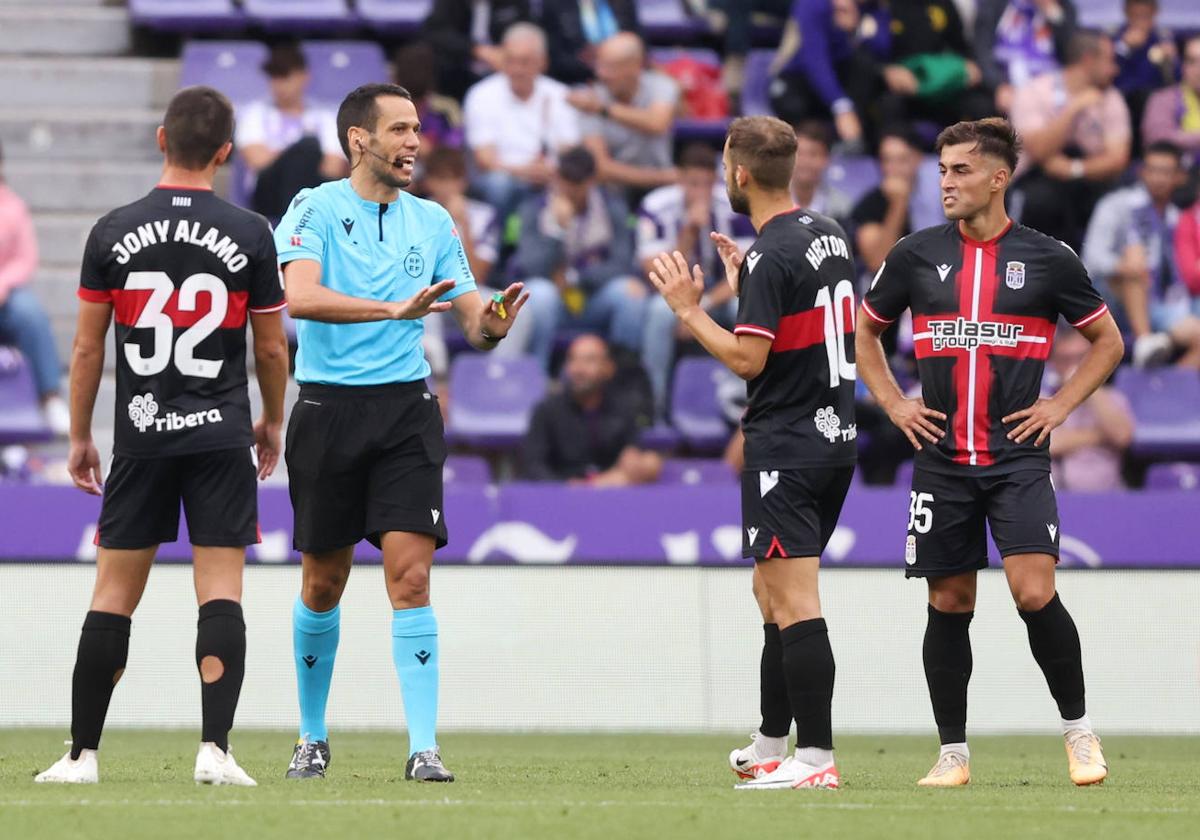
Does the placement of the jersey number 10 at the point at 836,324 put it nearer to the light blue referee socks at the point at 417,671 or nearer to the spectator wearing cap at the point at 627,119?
the light blue referee socks at the point at 417,671

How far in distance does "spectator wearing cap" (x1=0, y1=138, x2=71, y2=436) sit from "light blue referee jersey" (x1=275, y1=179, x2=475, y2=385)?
21.1 feet

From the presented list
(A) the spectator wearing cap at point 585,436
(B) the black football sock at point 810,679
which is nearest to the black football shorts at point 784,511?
(B) the black football sock at point 810,679

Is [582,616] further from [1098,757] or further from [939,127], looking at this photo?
[939,127]

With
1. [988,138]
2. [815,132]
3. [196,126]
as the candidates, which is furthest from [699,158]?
[196,126]

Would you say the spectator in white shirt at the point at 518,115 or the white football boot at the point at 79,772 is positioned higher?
the spectator in white shirt at the point at 518,115

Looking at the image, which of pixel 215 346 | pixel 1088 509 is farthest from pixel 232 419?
pixel 1088 509

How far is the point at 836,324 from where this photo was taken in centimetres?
672

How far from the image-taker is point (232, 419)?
6.50 metres

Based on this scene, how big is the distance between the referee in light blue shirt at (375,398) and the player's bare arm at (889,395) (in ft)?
4.61

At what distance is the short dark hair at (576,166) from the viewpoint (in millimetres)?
13594

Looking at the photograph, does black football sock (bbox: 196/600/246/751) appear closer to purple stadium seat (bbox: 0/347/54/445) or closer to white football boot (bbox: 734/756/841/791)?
white football boot (bbox: 734/756/841/791)

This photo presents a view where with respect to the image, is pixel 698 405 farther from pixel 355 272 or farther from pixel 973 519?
pixel 355 272

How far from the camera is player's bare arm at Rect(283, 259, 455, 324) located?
641 cm

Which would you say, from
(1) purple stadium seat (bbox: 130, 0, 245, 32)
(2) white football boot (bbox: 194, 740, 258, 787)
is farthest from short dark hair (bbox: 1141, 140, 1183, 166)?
(2) white football boot (bbox: 194, 740, 258, 787)
